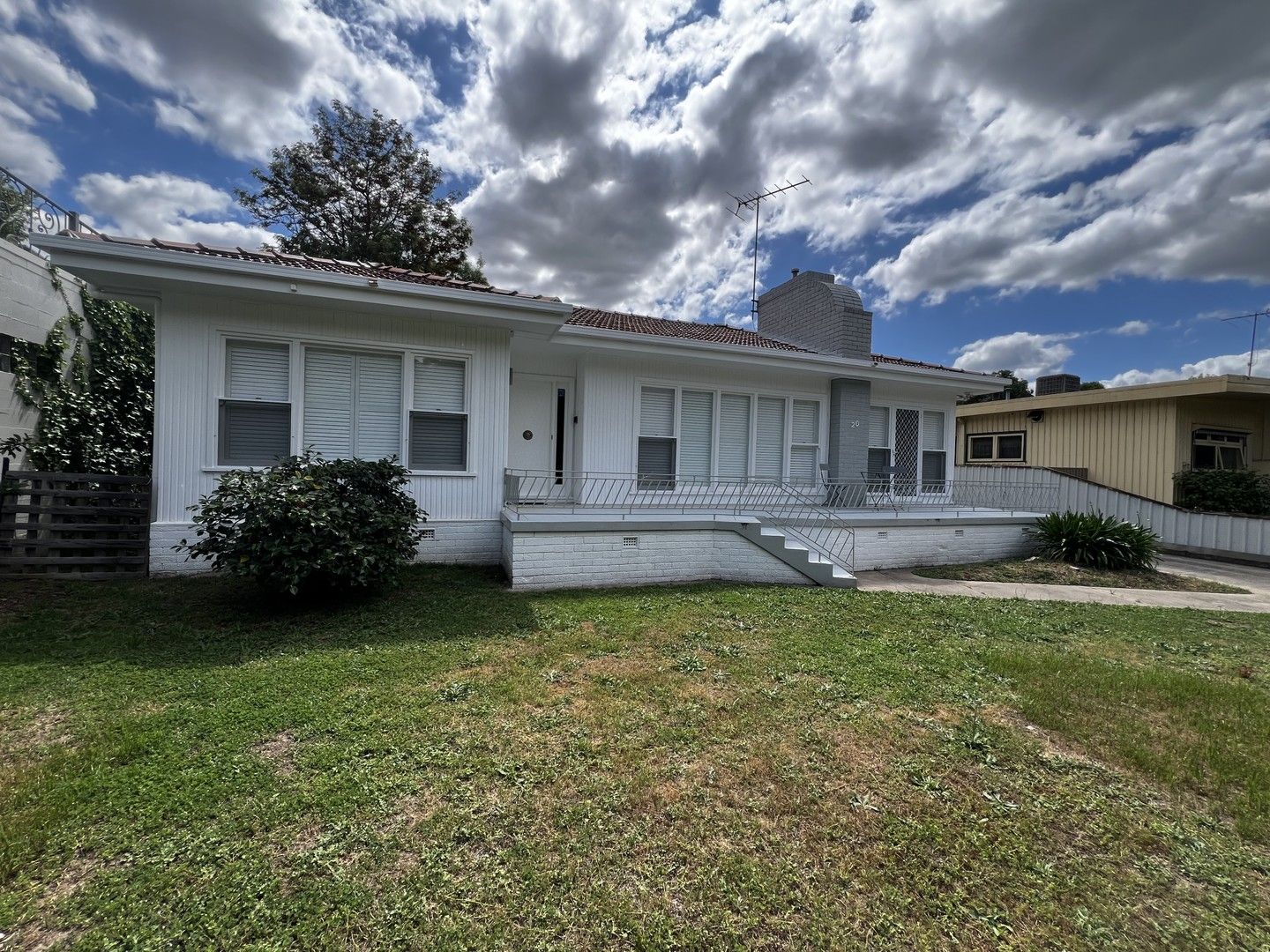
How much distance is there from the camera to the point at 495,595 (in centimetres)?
574

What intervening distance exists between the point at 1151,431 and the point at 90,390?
2144cm

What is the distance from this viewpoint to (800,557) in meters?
6.79

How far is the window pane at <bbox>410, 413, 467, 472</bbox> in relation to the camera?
689 centimetres

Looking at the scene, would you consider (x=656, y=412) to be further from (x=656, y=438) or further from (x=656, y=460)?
(x=656, y=460)

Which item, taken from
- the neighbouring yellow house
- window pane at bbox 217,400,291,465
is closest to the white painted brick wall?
window pane at bbox 217,400,291,465

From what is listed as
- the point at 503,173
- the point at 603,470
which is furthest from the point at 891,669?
the point at 503,173

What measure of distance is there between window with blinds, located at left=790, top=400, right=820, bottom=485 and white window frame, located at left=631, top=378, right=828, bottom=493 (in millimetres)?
36

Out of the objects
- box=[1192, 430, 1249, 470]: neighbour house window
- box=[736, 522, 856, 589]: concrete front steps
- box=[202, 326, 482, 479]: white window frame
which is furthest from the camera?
box=[1192, 430, 1249, 470]: neighbour house window

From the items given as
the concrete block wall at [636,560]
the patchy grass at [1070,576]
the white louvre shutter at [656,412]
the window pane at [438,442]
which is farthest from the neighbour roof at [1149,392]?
the window pane at [438,442]

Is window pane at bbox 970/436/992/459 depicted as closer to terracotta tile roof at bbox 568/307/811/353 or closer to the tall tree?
terracotta tile roof at bbox 568/307/811/353

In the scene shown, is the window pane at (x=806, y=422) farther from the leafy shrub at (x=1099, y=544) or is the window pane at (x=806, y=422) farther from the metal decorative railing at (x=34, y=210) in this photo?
the metal decorative railing at (x=34, y=210)

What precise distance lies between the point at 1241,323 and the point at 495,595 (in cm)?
2309

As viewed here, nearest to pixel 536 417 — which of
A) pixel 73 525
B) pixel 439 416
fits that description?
pixel 439 416

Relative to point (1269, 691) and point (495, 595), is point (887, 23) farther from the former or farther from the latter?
point (495, 595)
